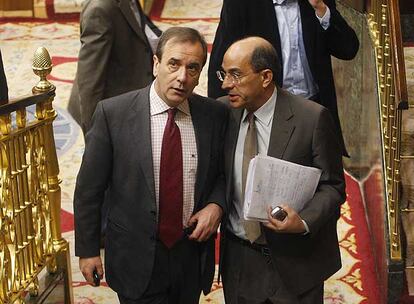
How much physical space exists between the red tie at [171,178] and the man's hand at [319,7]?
144 centimetres

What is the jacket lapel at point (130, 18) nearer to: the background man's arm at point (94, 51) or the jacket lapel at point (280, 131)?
the background man's arm at point (94, 51)

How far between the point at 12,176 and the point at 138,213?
811 millimetres

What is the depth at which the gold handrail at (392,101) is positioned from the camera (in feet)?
15.8

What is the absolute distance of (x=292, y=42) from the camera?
4699mm

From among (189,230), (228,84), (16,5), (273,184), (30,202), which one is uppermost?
→ (228,84)

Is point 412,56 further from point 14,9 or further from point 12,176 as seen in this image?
point 14,9

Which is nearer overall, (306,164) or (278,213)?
(278,213)

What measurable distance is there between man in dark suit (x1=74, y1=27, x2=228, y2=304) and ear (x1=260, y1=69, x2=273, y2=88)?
0.78 feet

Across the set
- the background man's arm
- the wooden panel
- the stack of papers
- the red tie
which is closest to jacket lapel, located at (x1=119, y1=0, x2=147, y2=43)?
the background man's arm

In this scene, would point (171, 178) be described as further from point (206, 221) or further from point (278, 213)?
point (278, 213)

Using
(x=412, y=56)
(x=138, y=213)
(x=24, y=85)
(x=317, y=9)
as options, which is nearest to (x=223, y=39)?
(x=317, y=9)

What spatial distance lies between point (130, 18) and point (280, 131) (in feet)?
6.65

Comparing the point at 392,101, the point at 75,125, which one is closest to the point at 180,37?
the point at 392,101

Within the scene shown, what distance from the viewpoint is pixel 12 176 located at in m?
4.09
